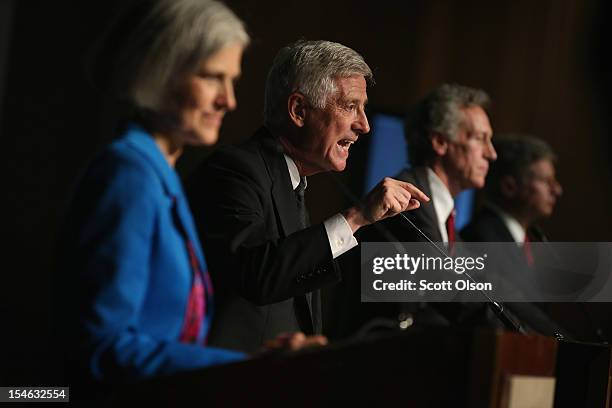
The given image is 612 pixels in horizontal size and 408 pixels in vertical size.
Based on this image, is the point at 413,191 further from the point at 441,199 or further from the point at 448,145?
the point at 448,145

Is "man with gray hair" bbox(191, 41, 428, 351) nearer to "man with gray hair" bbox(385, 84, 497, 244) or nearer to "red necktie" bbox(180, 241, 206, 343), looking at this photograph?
"red necktie" bbox(180, 241, 206, 343)

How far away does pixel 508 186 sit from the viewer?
3.91 meters

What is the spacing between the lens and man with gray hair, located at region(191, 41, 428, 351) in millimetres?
1784

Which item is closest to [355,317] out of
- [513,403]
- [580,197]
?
[513,403]

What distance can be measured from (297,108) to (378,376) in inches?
26.0

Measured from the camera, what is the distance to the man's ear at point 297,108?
1998mm

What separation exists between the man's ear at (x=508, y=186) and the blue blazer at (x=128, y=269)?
8.41 feet

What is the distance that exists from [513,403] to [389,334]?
29cm

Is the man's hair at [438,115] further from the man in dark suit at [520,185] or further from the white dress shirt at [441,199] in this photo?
the man in dark suit at [520,185]

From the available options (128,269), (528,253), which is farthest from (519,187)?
(128,269)

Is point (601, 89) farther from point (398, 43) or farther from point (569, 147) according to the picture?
point (398, 43)

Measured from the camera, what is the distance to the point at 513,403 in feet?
5.64

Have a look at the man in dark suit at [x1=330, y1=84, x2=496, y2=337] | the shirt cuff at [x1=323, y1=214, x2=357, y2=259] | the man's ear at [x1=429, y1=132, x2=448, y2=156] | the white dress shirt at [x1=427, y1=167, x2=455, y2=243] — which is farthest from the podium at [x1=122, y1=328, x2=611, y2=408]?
the man's ear at [x1=429, y1=132, x2=448, y2=156]

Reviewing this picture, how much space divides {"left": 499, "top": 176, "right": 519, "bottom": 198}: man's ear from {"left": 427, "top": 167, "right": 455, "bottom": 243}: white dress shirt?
114 cm
